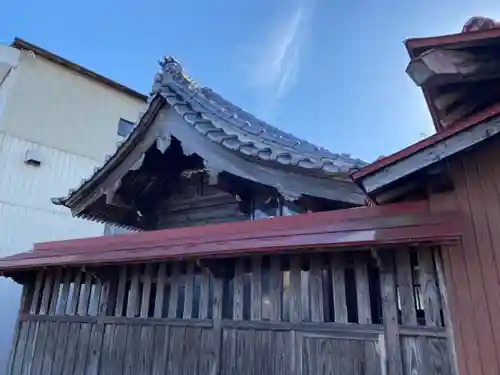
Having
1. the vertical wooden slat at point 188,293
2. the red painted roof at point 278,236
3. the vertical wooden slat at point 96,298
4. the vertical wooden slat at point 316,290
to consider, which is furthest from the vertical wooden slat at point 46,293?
the vertical wooden slat at point 316,290

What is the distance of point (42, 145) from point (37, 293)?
6.52 meters

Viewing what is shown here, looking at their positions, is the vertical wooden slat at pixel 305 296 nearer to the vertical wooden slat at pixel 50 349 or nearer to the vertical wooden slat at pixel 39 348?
the vertical wooden slat at pixel 50 349

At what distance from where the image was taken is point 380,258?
2.83 meters

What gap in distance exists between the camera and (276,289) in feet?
10.9

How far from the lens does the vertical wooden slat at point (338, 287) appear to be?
2980mm

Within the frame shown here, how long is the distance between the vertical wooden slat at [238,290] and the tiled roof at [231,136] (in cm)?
103

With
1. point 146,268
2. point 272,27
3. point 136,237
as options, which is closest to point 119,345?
point 146,268

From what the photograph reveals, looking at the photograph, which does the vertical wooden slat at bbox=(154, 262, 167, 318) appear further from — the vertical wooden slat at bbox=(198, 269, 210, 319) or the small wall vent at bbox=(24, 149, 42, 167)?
the small wall vent at bbox=(24, 149, 42, 167)

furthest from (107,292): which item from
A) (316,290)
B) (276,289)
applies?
(316,290)

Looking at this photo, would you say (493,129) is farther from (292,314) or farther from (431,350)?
(292,314)

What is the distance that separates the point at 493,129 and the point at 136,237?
3221mm

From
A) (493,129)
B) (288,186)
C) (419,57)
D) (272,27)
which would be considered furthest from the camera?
(272,27)

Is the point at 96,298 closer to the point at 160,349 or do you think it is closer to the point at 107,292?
the point at 107,292

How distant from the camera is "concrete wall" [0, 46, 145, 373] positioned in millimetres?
9477
